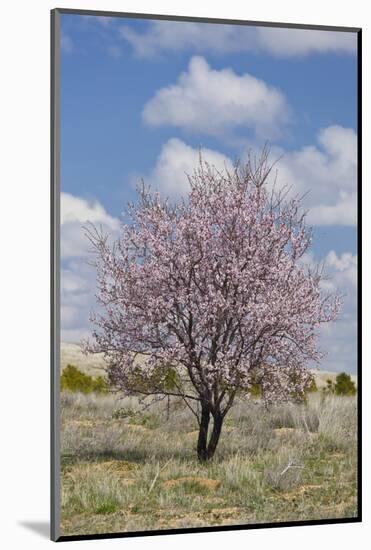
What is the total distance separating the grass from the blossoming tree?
0.18m

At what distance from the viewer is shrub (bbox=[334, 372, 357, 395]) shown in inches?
414

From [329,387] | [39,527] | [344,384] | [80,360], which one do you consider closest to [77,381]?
[80,360]

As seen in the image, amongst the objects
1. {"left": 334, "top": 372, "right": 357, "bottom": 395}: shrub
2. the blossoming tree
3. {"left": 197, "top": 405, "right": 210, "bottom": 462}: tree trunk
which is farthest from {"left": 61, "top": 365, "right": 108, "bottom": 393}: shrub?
{"left": 334, "top": 372, "right": 357, "bottom": 395}: shrub

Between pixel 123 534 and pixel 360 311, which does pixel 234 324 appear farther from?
pixel 123 534

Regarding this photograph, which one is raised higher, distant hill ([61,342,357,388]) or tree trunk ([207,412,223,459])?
distant hill ([61,342,357,388])

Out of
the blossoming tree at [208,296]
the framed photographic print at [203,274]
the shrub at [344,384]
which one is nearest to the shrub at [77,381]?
the framed photographic print at [203,274]

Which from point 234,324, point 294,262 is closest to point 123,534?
point 234,324

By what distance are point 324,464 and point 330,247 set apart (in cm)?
187

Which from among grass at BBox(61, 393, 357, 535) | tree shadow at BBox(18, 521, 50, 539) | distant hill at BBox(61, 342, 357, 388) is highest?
distant hill at BBox(61, 342, 357, 388)

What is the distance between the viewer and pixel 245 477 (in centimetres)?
1008

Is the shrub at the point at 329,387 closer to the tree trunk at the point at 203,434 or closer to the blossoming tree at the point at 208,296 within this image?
the blossoming tree at the point at 208,296

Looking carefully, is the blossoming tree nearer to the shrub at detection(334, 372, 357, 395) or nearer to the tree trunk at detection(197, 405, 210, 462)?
the tree trunk at detection(197, 405, 210, 462)

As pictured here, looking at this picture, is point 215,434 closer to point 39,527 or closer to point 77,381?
point 77,381

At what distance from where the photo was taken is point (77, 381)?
964 cm
